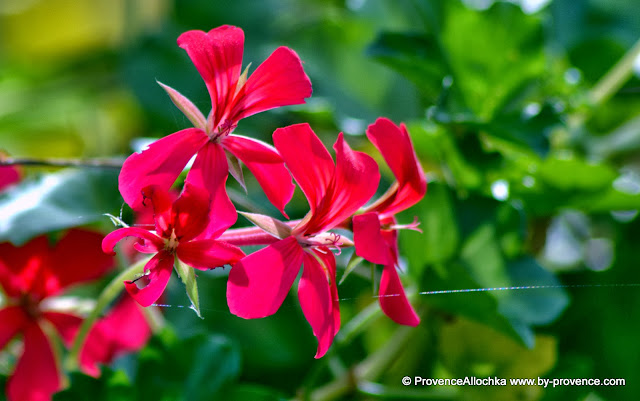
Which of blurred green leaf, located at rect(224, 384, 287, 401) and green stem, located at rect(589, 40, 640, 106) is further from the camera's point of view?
green stem, located at rect(589, 40, 640, 106)

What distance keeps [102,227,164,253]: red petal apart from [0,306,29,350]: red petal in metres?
0.20

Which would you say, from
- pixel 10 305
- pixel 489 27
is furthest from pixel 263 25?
pixel 10 305

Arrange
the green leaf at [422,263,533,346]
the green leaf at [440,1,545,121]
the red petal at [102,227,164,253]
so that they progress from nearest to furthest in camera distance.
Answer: the red petal at [102,227,164,253] < the green leaf at [422,263,533,346] < the green leaf at [440,1,545,121]

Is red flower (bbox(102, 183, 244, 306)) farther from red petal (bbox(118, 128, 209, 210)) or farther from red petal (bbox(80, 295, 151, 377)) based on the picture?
red petal (bbox(80, 295, 151, 377))

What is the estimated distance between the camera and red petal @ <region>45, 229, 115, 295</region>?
0.37m

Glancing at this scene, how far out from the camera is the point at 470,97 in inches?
17.8

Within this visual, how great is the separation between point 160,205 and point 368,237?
3.0 inches

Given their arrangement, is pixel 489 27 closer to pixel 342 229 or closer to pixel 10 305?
pixel 342 229

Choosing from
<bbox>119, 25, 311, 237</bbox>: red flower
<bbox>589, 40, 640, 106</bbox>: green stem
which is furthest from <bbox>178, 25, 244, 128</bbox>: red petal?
<bbox>589, 40, 640, 106</bbox>: green stem

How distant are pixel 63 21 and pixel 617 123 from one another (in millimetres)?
922

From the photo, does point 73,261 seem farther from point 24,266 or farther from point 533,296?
point 533,296

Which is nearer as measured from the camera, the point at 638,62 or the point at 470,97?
the point at 470,97

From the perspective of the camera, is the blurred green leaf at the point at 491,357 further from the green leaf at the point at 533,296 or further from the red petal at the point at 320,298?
the red petal at the point at 320,298

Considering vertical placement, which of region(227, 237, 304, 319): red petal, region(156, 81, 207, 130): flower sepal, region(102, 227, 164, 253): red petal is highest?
region(156, 81, 207, 130): flower sepal
